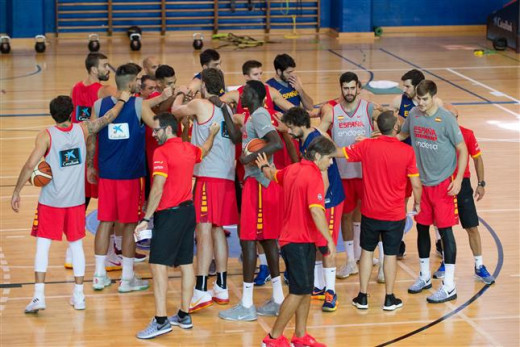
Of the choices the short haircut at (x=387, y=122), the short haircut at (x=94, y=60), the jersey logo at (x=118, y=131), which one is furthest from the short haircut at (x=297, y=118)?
the short haircut at (x=94, y=60)

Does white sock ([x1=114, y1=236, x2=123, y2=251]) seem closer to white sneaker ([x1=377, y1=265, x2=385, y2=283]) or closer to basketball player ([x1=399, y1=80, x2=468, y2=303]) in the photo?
white sneaker ([x1=377, y1=265, x2=385, y2=283])

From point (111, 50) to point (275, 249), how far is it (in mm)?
16593

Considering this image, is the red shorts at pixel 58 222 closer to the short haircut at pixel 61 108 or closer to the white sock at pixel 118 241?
the short haircut at pixel 61 108

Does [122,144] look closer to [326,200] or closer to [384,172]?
[326,200]

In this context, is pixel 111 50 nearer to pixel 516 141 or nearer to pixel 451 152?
pixel 516 141

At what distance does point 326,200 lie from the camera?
8750 millimetres

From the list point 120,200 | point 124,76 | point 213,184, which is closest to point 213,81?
point 124,76

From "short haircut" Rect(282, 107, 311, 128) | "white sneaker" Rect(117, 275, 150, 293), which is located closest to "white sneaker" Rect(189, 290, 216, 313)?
"white sneaker" Rect(117, 275, 150, 293)

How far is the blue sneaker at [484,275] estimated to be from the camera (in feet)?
30.6

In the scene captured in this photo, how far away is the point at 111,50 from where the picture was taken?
2427cm

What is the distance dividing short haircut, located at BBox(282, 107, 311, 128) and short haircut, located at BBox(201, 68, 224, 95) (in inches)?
34.7

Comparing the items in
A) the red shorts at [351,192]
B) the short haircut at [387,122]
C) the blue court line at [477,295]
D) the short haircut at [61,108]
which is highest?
the short haircut at [61,108]

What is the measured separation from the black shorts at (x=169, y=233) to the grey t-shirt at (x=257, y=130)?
74 centimetres

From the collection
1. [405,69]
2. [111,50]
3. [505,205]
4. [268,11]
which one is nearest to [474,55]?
[405,69]
